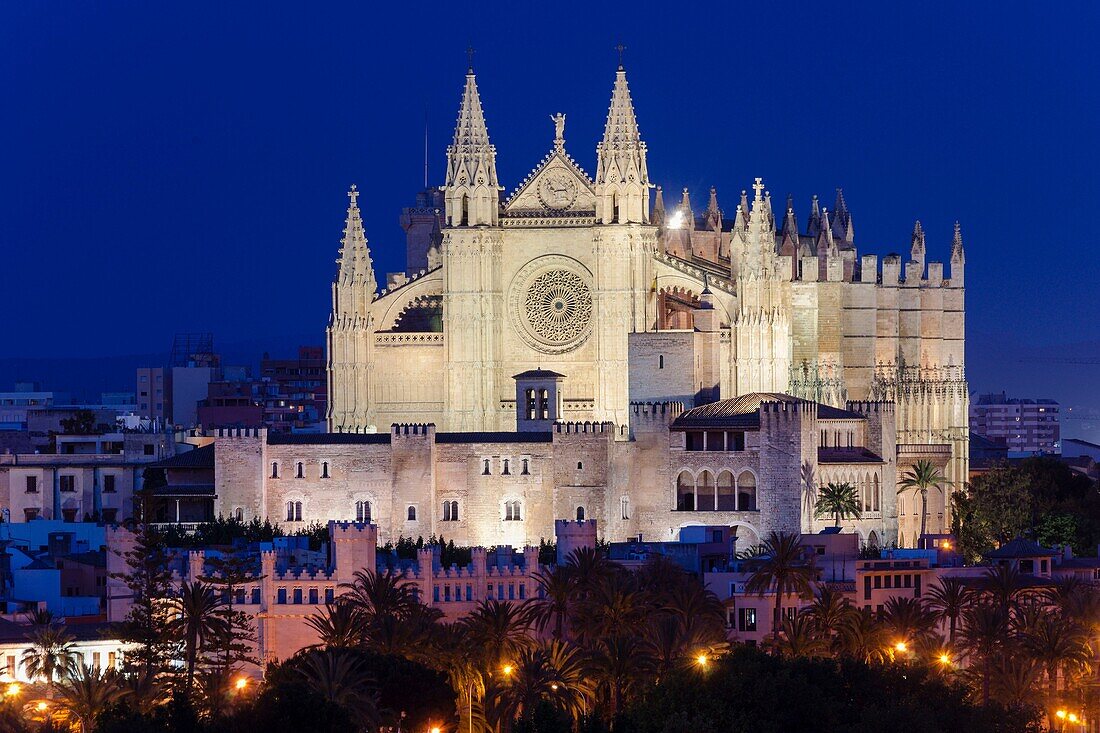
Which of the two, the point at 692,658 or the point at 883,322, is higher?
the point at 883,322

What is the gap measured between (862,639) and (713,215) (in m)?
45.7

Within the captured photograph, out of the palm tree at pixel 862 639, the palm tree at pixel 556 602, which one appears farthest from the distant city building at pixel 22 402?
the palm tree at pixel 862 639

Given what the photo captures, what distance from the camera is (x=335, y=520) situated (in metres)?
87.6

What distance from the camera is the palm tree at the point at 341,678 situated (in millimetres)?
65750

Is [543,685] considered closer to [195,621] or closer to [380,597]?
[380,597]

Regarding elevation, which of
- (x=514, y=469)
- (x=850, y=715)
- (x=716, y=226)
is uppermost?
(x=716, y=226)

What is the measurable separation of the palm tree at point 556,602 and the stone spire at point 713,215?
41952 millimetres

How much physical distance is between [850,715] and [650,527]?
21445 mm

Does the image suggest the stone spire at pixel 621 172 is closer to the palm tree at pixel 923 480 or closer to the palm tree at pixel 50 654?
the palm tree at pixel 923 480

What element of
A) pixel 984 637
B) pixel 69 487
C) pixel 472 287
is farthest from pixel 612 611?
pixel 69 487

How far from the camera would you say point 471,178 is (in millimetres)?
101250

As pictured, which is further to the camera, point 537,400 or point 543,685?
point 537,400

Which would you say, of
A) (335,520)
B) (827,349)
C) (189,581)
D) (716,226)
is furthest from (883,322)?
(189,581)

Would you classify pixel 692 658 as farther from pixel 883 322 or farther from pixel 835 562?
pixel 883 322
